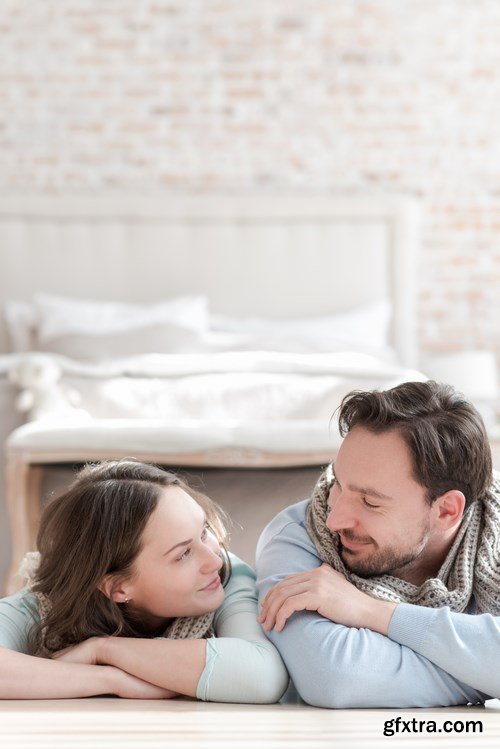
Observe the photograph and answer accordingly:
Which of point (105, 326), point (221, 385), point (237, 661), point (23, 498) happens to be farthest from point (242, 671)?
point (105, 326)

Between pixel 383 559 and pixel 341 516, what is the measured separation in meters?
0.11

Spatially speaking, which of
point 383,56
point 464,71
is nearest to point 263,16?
point 383,56

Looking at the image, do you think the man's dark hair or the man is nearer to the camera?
the man

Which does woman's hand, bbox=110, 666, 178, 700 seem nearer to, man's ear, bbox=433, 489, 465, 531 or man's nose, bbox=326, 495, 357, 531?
man's nose, bbox=326, 495, 357, 531

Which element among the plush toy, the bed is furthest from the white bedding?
the bed

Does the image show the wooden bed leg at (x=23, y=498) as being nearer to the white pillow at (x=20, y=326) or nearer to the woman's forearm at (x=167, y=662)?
the woman's forearm at (x=167, y=662)

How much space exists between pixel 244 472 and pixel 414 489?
1.38 m

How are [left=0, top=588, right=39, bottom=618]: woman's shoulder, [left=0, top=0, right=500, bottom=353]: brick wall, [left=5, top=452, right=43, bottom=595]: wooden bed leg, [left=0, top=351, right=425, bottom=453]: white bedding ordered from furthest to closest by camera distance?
[left=0, top=0, right=500, bottom=353]: brick wall
[left=0, top=351, right=425, bottom=453]: white bedding
[left=5, top=452, right=43, bottom=595]: wooden bed leg
[left=0, top=588, right=39, bottom=618]: woman's shoulder

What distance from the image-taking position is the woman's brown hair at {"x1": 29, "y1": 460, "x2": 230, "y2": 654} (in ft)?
5.29

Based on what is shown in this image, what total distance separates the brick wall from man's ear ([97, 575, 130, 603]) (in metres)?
4.30

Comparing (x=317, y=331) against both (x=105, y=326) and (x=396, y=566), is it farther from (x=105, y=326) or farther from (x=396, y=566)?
(x=396, y=566)

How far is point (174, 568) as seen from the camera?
1618 mm

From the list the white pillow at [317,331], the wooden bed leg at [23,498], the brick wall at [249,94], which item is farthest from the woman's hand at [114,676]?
the brick wall at [249,94]
